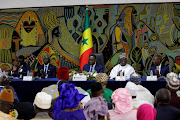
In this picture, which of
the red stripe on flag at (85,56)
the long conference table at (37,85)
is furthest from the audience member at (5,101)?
the red stripe on flag at (85,56)

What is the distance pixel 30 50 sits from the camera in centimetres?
806

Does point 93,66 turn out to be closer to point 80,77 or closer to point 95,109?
point 80,77

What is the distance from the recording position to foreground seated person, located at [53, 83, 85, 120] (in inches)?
103

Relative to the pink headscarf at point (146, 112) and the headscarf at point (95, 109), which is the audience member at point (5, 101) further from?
the pink headscarf at point (146, 112)

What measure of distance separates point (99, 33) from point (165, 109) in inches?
202

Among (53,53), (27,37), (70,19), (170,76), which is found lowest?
(170,76)

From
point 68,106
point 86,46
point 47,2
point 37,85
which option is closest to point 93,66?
point 86,46

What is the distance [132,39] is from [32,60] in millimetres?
3054

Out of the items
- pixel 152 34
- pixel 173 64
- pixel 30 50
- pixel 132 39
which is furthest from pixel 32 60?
pixel 173 64

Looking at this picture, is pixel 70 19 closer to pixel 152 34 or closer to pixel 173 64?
pixel 152 34

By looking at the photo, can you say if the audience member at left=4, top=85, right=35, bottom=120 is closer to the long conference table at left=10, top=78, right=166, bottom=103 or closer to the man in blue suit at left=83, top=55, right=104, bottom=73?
the long conference table at left=10, top=78, right=166, bottom=103

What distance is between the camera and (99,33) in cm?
781

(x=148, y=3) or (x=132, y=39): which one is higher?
(x=148, y=3)

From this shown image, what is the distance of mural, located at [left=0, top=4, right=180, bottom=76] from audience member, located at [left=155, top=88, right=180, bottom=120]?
15.4 feet
